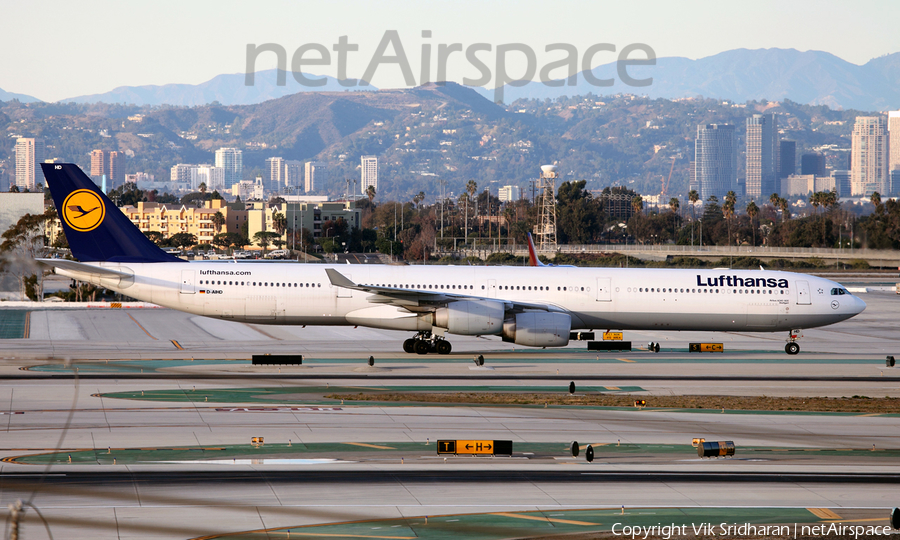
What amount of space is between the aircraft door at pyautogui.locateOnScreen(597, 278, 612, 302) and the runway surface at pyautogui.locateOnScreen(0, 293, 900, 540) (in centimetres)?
269

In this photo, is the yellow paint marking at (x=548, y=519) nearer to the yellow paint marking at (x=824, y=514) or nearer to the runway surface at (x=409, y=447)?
the runway surface at (x=409, y=447)

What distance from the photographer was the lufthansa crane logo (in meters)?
36.2

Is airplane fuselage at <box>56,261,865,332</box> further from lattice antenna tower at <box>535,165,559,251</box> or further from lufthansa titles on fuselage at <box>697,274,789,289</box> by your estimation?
lattice antenna tower at <box>535,165,559,251</box>

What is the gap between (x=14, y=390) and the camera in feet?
88.2

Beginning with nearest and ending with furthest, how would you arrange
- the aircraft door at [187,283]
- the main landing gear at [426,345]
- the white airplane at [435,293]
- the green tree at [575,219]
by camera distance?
the white airplane at [435,293], the aircraft door at [187,283], the main landing gear at [426,345], the green tree at [575,219]

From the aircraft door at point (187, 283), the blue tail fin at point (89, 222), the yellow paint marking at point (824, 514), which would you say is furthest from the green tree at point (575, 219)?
the yellow paint marking at point (824, 514)

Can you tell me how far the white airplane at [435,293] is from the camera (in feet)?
118

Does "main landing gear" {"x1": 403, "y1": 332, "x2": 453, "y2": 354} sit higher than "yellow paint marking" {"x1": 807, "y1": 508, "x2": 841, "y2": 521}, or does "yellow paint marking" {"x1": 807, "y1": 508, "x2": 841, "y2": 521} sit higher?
"main landing gear" {"x1": 403, "y1": 332, "x2": 453, "y2": 354}

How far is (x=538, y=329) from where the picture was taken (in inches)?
1394

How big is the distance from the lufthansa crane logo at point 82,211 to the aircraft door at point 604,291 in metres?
21.5

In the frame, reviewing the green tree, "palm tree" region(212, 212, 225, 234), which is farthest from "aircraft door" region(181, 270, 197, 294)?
"palm tree" region(212, 212, 225, 234)

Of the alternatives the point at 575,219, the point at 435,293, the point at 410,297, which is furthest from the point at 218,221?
the point at 435,293

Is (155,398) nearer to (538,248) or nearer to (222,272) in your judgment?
(222,272)

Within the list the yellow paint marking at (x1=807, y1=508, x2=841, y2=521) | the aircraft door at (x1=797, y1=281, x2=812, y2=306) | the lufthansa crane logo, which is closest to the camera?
the yellow paint marking at (x1=807, y1=508, x2=841, y2=521)
